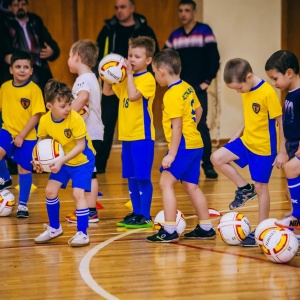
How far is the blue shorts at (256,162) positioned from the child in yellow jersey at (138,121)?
0.81m

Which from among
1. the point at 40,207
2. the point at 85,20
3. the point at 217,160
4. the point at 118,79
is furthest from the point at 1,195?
the point at 85,20

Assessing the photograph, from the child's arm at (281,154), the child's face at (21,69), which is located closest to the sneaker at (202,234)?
the child's arm at (281,154)

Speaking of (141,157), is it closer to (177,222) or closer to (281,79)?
(177,222)

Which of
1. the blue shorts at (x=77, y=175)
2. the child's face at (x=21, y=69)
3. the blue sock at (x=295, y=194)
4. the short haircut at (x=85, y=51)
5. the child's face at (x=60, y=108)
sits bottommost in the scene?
the blue sock at (x=295, y=194)

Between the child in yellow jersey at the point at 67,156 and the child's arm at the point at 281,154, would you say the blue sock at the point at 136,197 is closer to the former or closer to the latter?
the child in yellow jersey at the point at 67,156

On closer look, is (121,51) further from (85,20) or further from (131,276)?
(131,276)

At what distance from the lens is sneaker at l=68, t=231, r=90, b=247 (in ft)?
21.2

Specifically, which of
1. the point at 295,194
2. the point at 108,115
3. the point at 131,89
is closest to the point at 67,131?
the point at 131,89

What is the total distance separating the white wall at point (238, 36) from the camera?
12922 mm

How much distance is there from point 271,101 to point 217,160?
673 millimetres

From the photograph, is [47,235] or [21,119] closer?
[47,235]

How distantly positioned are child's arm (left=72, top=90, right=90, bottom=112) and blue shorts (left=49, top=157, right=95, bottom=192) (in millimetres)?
913

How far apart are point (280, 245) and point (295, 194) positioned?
494mm

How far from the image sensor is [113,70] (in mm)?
7086
